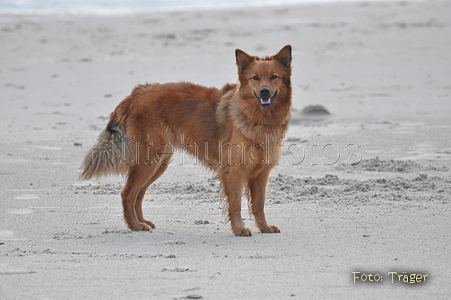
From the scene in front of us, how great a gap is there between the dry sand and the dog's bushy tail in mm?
447

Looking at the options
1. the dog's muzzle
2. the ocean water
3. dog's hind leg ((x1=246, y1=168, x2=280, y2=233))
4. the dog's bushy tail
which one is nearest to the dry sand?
dog's hind leg ((x1=246, y1=168, x2=280, y2=233))

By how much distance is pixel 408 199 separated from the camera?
20.7 feet

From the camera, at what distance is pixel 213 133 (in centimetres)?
570

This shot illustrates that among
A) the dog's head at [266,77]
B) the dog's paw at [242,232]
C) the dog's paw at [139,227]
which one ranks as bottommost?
the dog's paw at [242,232]

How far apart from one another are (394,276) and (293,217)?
167 centimetres

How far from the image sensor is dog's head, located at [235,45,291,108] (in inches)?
212

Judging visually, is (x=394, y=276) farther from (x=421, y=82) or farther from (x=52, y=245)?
(x=421, y=82)

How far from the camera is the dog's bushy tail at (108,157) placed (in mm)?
5738

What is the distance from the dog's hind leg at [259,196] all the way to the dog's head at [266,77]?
25.0 inches

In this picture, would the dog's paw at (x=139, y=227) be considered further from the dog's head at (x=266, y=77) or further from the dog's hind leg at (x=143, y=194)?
the dog's head at (x=266, y=77)

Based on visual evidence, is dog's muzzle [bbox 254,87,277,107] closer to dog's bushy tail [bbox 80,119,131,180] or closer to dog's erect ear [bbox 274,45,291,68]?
dog's erect ear [bbox 274,45,291,68]

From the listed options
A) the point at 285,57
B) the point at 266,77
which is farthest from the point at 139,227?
the point at 285,57

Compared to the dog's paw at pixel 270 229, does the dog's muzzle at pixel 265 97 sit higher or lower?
higher

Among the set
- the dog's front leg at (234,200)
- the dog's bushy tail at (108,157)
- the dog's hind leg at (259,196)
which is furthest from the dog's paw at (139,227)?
the dog's hind leg at (259,196)
